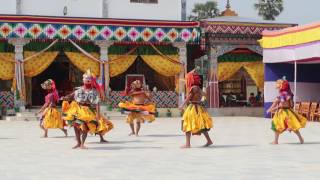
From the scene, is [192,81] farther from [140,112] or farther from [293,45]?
[293,45]

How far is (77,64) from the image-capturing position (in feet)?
77.0

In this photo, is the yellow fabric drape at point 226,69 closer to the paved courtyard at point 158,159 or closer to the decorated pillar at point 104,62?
the decorated pillar at point 104,62

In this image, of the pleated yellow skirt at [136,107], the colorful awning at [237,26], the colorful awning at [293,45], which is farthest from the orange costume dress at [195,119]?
the colorful awning at [237,26]

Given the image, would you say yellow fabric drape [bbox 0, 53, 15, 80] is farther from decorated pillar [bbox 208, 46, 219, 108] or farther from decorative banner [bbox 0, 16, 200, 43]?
decorated pillar [bbox 208, 46, 219, 108]

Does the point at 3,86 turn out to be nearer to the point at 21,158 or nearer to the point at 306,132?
the point at 306,132

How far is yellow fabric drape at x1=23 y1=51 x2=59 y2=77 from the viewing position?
23.0 m

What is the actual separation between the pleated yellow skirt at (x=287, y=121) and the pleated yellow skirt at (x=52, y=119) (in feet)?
17.5

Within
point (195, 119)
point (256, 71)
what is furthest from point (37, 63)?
point (195, 119)

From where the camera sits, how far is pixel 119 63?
23953mm

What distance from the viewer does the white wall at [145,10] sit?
25438 millimetres

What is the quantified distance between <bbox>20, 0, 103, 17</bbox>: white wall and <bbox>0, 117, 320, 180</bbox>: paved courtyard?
41.0ft

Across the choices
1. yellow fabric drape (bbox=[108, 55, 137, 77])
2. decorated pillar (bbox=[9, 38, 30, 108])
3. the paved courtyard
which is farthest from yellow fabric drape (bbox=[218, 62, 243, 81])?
the paved courtyard

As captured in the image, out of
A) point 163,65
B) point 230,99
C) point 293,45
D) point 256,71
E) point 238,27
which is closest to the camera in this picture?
point 293,45

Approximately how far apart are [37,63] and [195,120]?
13.8m
